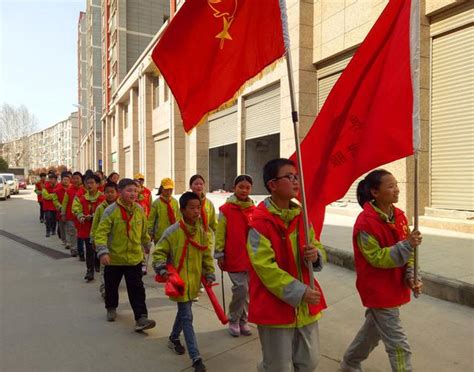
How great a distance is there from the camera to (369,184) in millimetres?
3010

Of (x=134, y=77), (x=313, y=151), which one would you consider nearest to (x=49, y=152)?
(x=134, y=77)

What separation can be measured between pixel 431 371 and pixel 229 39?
311cm

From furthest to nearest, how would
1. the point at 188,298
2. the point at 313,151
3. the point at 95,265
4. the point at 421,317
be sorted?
1. the point at 95,265
2. the point at 421,317
3. the point at 188,298
4. the point at 313,151

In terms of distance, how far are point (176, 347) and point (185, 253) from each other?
892mm

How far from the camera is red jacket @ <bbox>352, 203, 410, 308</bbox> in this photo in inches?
111

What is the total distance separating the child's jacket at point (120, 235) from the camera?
4551 millimetres

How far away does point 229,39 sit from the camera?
316cm

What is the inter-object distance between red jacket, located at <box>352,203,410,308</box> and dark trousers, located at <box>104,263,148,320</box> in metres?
2.52

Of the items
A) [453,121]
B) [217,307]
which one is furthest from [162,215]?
[453,121]

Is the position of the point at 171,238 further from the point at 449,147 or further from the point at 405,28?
the point at 449,147

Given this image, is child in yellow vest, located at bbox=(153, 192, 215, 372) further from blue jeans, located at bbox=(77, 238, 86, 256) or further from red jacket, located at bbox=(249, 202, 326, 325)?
blue jeans, located at bbox=(77, 238, 86, 256)

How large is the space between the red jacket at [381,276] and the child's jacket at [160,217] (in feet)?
11.9

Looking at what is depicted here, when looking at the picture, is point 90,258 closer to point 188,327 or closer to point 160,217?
point 160,217

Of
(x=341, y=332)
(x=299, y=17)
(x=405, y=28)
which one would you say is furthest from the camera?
(x=299, y=17)
